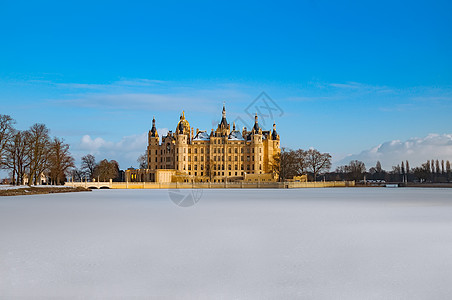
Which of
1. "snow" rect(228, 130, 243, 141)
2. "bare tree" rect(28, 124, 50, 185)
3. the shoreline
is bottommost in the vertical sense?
the shoreline

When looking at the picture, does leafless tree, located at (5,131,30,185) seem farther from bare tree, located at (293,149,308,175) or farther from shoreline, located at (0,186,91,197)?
bare tree, located at (293,149,308,175)

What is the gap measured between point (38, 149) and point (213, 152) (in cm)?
6120

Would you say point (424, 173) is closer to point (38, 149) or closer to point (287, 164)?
point (287, 164)

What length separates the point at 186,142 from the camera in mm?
118500

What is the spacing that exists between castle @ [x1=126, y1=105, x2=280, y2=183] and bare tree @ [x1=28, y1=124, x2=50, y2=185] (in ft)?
169

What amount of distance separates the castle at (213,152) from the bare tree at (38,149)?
51658mm

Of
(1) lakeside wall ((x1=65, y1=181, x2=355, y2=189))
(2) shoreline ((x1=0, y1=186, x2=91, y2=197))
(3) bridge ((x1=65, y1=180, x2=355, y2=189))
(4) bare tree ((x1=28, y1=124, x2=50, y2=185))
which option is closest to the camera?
(2) shoreline ((x1=0, y1=186, x2=91, y2=197))

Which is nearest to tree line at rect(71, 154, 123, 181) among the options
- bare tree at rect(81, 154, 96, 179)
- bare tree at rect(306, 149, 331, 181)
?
bare tree at rect(81, 154, 96, 179)

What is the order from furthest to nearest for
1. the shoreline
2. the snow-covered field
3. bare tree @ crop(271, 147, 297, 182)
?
bare tree @ crop(271, 147, 297, 182) < the shoreline < the snow-covered field

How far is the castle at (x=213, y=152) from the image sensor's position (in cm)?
11762

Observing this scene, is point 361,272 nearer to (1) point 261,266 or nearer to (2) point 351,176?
(1) point 261,266

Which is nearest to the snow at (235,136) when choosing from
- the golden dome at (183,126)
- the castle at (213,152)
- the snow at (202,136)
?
the castle at (213,152)

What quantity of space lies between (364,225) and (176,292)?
13.2 metres

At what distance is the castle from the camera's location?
118 m
